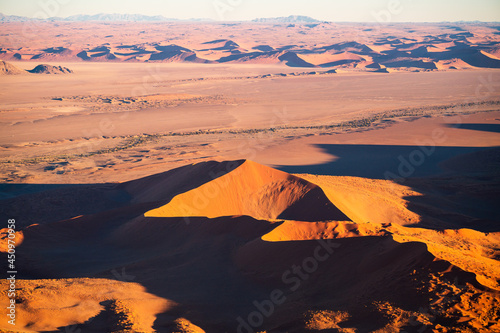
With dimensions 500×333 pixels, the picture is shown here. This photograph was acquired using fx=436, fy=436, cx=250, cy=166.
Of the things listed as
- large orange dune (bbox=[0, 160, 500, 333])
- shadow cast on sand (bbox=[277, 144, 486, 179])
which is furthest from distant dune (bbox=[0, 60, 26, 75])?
large orange dune (bbox=[0, 160, 500, 333])

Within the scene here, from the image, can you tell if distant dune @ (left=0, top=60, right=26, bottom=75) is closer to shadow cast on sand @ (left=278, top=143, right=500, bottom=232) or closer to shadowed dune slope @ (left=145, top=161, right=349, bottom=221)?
shadow cast on sand @ (left=278, top=143, right=500, bottom=232)

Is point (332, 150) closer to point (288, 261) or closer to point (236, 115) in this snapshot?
point (236, 115)

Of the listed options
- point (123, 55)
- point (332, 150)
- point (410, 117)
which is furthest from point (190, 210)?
point (123, 55)

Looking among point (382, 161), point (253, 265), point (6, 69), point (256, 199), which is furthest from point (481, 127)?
point (6, 69)

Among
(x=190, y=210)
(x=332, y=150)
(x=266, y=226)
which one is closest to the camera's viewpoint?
(x=266, y=226)

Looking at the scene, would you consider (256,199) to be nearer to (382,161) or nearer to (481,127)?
(382,161)

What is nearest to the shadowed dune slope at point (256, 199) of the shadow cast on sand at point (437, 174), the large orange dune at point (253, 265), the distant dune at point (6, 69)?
the large orange dune at point (253, 265)
